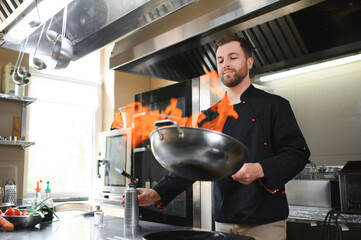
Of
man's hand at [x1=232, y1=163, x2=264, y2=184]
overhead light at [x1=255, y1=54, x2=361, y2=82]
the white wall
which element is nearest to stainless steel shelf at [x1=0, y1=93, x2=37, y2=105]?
overhead light at [x1=255, y1=54, x2=361, y2=82]

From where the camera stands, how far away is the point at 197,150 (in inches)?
37.2

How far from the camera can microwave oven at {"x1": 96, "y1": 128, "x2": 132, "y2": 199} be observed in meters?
3.35

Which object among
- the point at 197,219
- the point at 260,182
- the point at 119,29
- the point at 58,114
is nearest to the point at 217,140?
the point at 260,182

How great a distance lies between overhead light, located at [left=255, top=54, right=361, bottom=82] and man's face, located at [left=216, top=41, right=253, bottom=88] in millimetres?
1340

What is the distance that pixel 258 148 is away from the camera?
1397 mm

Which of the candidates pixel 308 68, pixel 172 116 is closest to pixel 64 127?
pixel 172 116

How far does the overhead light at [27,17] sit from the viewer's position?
1.67m

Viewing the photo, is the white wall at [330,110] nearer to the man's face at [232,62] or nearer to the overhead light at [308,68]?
the overhead light at [308,68]

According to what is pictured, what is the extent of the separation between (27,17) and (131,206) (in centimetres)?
Result: 112

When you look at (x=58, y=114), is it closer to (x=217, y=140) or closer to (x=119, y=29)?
(x=119, y=29)

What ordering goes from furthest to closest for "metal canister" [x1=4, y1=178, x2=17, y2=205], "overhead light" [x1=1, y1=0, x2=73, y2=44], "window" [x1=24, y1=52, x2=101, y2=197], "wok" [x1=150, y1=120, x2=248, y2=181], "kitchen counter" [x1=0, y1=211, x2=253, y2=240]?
1. "window" [x1=24, y1=52, x2=101, y2=197]
2. "metal canister" [x1=4, y1=178, x2=17, y2=205]
3. "overhead light" [x1=1, y1=0, x2=73, y2=44]
4. "kitchen counter" [x1=0, y1=211, x2=253, y2=240]
5. "wok" [x1=150, y1=120, x2=248, y2=181]

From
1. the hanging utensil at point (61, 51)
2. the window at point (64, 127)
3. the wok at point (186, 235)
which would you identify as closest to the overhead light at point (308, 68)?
the hanging utensil at point (61, 51)

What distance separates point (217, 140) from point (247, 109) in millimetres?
561

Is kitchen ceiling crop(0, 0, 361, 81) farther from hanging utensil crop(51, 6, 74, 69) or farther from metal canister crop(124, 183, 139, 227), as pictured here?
metal canister crop(124, 183, 139, 227)
